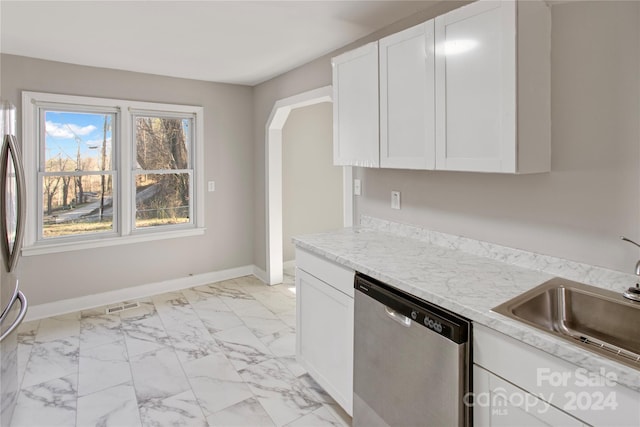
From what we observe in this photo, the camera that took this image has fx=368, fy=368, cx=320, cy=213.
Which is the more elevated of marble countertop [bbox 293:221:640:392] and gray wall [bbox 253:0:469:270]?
gray wall [bbox 253:0:469:270]

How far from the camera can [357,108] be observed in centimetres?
236

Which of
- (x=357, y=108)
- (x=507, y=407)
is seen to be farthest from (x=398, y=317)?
(x=357, y=108)

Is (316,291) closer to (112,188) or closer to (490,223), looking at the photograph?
(490,223)

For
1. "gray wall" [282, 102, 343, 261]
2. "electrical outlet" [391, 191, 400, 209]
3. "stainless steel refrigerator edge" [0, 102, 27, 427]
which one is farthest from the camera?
"gray wall" [282, 102, 343, 261]

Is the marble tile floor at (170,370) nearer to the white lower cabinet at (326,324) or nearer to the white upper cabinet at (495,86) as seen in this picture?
the white lower cabinet at (326,324)

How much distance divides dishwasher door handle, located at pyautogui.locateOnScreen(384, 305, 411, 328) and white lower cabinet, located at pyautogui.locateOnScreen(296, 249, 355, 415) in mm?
305

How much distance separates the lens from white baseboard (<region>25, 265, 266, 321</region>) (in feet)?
11.3

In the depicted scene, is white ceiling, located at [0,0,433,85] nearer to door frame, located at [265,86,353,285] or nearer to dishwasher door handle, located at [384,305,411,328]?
door frame, located at [265,86,353,285]

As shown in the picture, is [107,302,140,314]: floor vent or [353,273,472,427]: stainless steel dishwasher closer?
[353,273,472,427]: stainless steel dishwasher

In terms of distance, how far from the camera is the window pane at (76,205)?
11.6 feet

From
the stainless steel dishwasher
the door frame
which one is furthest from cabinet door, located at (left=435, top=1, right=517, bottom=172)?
the door frame

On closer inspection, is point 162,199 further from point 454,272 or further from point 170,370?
point 454,272

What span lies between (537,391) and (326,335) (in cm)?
119

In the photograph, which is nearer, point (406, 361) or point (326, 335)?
point (406, 361)
